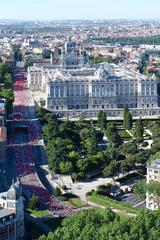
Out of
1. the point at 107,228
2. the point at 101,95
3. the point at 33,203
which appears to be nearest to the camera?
the point at 107,228

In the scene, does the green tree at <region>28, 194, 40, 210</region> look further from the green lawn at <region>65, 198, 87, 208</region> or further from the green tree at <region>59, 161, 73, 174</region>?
the green tree at <region>59, 161, 73, 174</region>

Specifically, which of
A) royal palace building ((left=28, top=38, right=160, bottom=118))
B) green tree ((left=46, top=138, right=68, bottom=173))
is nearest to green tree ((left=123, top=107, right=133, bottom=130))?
royal palace building ((left=28, top=38, right=160, bottom=118))

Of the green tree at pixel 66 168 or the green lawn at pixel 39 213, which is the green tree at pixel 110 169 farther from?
the green lawn at pixel 39 213

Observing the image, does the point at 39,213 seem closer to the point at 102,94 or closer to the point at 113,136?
the point at 113,136

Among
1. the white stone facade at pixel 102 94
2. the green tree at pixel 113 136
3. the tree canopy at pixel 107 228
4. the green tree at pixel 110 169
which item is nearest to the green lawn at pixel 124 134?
the green tree at pixel 113 136

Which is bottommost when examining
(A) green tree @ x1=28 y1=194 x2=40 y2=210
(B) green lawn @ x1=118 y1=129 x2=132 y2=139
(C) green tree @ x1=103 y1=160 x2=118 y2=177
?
(B) green lawn @ x1=118 y1=129 x2=132 y2=139

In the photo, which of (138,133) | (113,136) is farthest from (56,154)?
(138,133)
